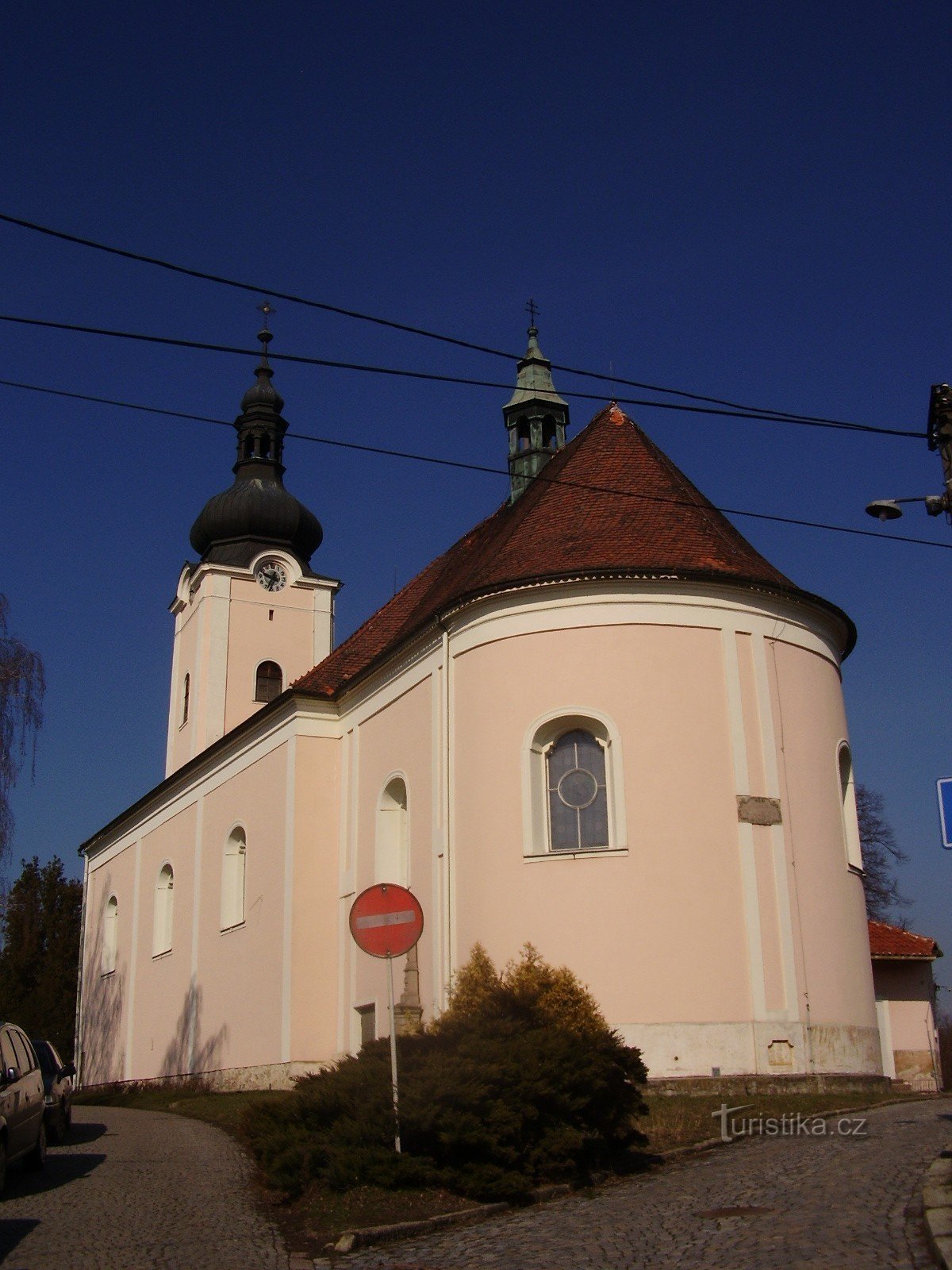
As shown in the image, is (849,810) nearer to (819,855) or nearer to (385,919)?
(819,855)

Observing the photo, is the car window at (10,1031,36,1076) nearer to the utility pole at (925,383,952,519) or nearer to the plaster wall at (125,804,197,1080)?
the utility pole at (925,383,952,519)

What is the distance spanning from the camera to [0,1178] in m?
10.3

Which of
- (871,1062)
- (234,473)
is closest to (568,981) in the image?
(871,1062)

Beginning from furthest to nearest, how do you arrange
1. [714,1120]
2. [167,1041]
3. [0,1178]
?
[167,1041], [714,1120], [0,1178]

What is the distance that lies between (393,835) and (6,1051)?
1134 cm

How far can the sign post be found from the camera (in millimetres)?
11016

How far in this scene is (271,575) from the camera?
35688mm

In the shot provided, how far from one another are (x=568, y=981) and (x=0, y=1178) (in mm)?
8635

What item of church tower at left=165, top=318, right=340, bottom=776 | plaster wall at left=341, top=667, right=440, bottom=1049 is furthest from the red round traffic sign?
church tower at left=165, top=318, right=340, bottom=776

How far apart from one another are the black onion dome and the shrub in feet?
83.5

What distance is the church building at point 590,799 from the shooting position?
1773cm

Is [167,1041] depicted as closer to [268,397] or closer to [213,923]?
[213,923]

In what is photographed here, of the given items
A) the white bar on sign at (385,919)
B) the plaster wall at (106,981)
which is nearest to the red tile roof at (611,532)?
the white bar on sign at (385,919)

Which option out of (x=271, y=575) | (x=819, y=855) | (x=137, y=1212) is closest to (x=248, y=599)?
(x=271, y=575)
